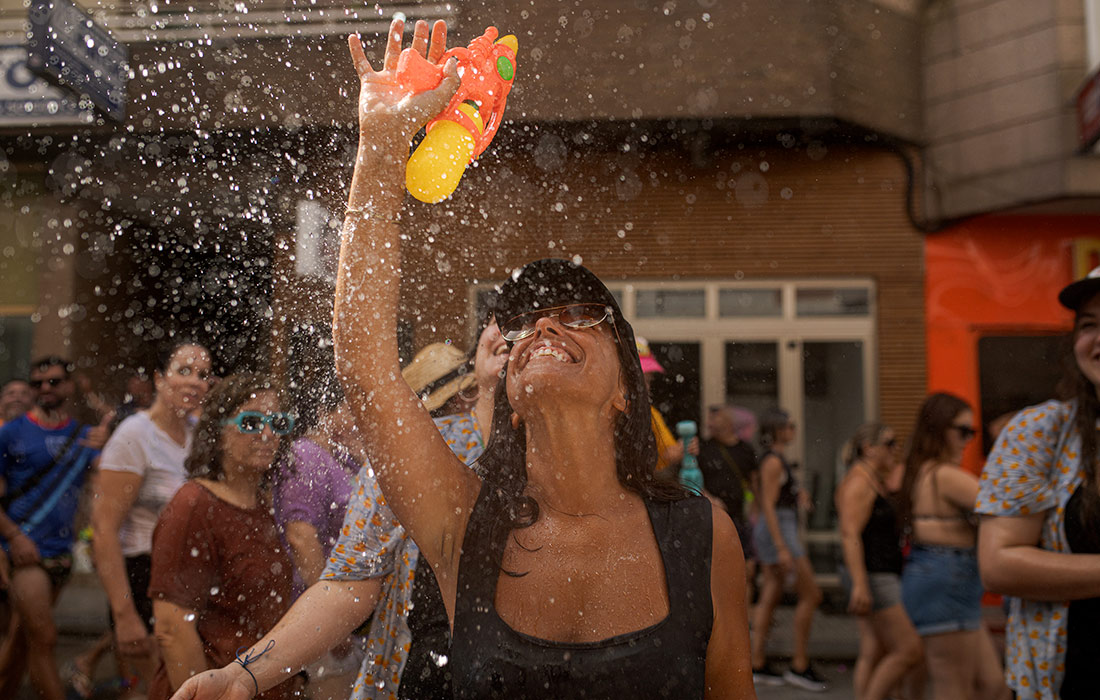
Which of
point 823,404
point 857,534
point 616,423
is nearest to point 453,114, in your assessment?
point 616,423

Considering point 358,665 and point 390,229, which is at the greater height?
point 390,229

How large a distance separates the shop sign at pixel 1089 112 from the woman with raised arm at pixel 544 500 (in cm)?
840

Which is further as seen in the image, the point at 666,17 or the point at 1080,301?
the point at 666,17

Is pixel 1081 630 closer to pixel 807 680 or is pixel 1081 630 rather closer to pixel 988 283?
pixel 807 680

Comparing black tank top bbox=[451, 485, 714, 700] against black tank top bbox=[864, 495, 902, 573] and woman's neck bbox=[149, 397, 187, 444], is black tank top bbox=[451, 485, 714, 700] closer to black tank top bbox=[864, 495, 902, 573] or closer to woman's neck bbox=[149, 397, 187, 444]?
woman's neck bbox=[149, 397, 187, 444]

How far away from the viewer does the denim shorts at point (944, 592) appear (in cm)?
408

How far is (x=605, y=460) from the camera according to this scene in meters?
1.78

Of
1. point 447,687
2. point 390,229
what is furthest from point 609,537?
point 390,229

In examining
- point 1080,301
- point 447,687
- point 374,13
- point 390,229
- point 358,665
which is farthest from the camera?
point 374,13

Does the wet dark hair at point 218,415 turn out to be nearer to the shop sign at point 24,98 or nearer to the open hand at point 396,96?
the open hand at point 396,96

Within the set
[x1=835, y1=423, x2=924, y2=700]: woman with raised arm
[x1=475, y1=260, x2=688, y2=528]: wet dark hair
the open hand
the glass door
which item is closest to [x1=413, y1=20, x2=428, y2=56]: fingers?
the open hand

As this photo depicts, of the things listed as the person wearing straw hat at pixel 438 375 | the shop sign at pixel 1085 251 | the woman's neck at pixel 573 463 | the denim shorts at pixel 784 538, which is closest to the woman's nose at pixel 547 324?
the woman's neck at pixel 573 463

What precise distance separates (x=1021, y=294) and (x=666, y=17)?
16.6 feet

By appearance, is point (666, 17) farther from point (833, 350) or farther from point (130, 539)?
point (130, 539)
